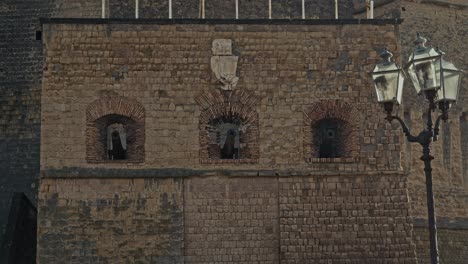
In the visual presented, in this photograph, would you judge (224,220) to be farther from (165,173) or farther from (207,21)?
(207,21)

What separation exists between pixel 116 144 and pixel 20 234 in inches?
155

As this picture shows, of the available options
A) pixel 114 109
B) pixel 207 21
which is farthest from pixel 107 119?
pixel 207 21

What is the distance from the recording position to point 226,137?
17344mm

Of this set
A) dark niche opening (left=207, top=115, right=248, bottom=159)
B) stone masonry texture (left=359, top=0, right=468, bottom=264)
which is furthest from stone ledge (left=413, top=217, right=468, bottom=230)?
dark niche opening (left=207, top=115, right=248, bottom=159)

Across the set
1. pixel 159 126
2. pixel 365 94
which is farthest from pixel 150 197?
pixel 365 94

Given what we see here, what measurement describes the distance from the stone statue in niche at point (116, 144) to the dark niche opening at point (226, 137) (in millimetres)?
1513

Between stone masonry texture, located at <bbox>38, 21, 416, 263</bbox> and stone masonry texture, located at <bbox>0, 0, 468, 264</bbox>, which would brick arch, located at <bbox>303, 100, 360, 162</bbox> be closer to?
stone masonry texture, located at <bbox>38, 21, 416, 263</bbox>

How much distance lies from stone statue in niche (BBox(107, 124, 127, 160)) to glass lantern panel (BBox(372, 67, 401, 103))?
638 centimetres

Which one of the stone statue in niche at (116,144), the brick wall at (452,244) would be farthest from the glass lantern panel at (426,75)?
the brick wall at (452,244)

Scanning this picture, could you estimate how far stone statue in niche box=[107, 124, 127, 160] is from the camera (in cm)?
1742

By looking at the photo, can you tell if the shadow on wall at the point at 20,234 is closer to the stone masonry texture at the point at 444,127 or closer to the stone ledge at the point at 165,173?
the stone ledge at the point at 165,173

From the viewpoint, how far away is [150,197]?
17.0 meters

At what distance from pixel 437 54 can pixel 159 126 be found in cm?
652

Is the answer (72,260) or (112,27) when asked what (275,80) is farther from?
(72,260)
